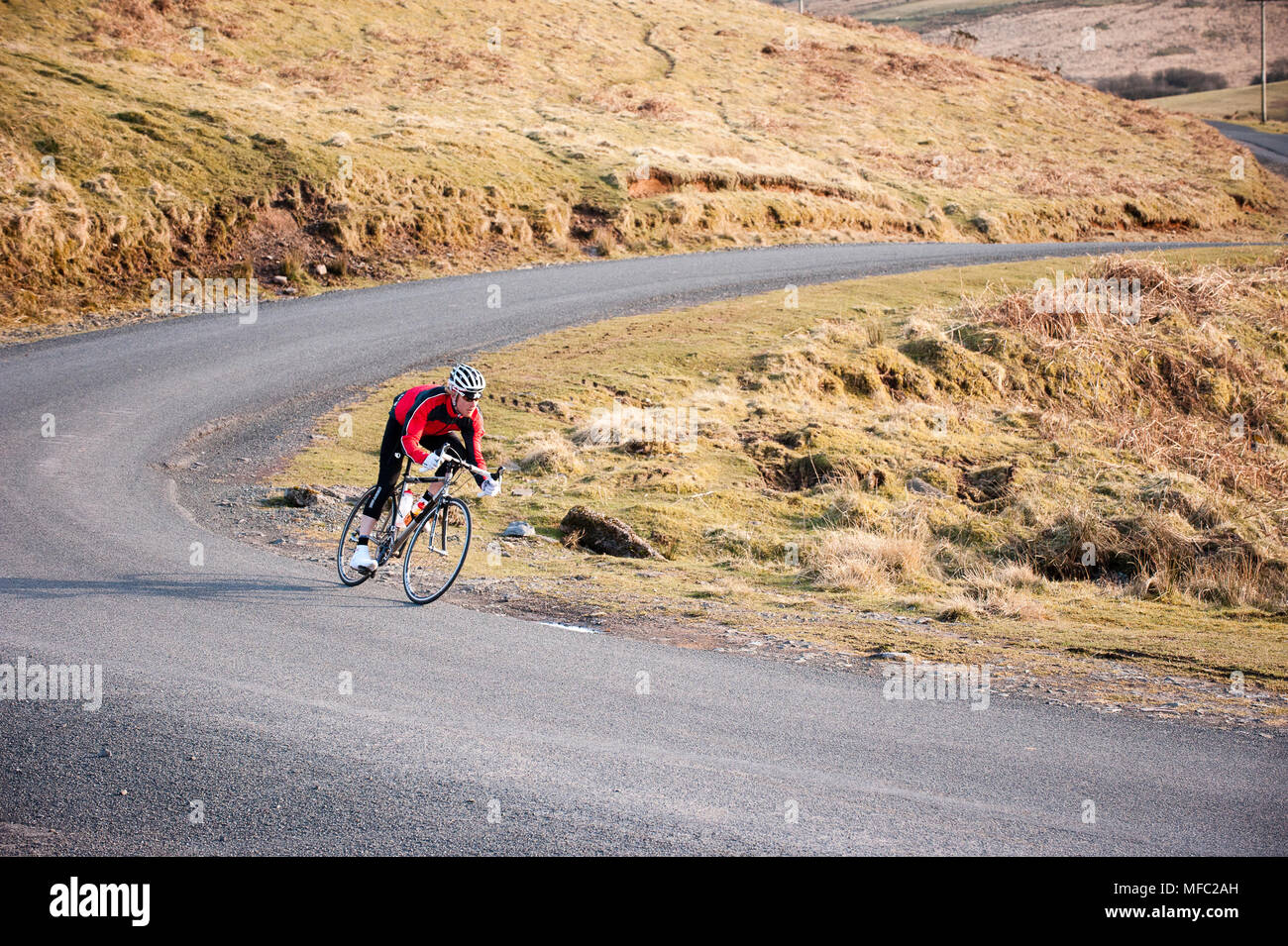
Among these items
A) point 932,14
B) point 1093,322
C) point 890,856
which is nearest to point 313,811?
point 890,856

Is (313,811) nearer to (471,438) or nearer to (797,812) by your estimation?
(797,812)

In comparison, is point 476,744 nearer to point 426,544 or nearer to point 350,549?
point 426,544

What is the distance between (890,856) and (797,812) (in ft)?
1.88

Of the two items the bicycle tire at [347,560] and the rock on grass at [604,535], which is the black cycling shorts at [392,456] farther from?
the rock on grass at [604,535]

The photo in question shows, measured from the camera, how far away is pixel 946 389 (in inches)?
723

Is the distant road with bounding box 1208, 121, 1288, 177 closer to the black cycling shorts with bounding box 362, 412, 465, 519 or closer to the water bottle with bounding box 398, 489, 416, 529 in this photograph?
the black cycling shorts with bounding box 362, 412, 465, 519

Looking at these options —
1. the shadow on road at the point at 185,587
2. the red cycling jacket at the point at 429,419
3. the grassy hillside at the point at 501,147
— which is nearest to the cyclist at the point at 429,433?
the red cycling jacket at the point at 429,419

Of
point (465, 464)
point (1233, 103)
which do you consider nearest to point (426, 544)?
point (465, 464)

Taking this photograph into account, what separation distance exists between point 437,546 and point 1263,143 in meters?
66.0

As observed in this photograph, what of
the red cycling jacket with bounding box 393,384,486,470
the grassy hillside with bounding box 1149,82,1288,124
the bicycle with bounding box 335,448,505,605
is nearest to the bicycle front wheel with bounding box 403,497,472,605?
the bicycle with bounding box 335,448,505,605

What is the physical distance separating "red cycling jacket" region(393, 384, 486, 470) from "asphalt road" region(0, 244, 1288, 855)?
1.42 meters

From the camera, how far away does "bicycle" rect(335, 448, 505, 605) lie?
886 cm

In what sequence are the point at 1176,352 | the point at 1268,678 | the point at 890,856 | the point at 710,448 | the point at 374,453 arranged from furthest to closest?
the point at 1176,352
the point at 710,448
the point at 374,453
the point at 1268,678
the point at 890,856

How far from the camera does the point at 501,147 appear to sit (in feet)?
102
